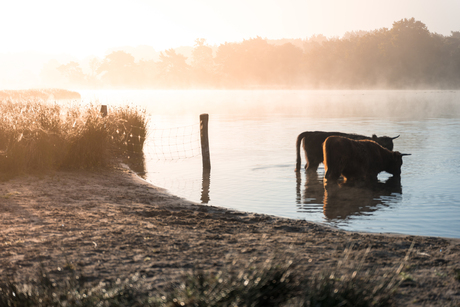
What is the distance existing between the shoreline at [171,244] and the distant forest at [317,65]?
373ft

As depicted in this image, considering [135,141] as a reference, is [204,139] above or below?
above

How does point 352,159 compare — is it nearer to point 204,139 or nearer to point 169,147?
point 204,139

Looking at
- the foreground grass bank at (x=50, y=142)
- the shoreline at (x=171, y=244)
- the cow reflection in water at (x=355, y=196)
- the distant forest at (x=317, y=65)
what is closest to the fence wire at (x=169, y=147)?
the foreground grass bank at (x=50, y=142)

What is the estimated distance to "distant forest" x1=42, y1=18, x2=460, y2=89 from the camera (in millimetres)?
108688

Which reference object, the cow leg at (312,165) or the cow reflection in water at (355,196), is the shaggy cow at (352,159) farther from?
the cow leg at (312,165)

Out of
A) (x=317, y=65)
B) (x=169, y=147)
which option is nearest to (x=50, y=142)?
(x=169, y=147)

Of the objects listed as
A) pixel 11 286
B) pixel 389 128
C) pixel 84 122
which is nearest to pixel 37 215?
pixel 11 286

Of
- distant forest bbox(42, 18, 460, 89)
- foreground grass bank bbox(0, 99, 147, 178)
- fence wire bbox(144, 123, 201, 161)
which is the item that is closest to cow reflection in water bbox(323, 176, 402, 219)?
foreground grass bank bbox(0, 99, 147, 178)

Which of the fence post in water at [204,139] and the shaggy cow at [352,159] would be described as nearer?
the shaggy cow at [352,159]

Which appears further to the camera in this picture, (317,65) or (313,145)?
(317,65)

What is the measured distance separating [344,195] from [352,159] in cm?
129

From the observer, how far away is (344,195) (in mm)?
10031

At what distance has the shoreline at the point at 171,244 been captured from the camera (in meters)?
4.23

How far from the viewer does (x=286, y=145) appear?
19172 millimetres
